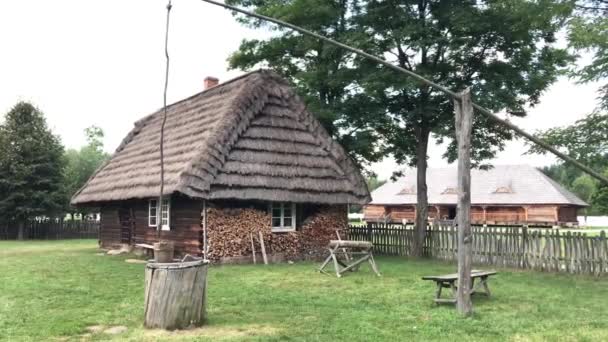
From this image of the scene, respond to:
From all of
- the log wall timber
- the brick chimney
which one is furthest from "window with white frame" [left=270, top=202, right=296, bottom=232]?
the log wall timber

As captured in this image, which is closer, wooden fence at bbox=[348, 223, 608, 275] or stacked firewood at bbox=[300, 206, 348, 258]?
wooden fence at bbox=[348, 223, 608, 275]

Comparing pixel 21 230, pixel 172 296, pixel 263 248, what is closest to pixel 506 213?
pixel 263 248

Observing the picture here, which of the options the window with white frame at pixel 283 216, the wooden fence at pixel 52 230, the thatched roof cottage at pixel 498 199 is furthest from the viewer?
the thatched roof cottage at pixel 498 199

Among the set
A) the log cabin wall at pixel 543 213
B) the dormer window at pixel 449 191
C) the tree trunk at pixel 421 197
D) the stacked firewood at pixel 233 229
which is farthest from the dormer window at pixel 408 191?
the stacked firewood at pixel 233 229

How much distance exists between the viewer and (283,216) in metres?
16.8

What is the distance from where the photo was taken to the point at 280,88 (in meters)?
17.7

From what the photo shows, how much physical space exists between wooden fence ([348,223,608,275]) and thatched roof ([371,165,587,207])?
87.1ft

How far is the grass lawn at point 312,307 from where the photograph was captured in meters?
6.79

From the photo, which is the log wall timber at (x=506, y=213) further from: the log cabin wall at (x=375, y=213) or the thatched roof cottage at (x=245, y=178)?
the thatched roof cottage at (x=245, y=178)

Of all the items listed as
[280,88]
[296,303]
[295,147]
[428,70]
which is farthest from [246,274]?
[428,70]

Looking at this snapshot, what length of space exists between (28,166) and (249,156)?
64.3 feet

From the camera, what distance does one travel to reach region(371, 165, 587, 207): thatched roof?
4625cm

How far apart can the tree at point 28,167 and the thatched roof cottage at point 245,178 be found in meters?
12.8

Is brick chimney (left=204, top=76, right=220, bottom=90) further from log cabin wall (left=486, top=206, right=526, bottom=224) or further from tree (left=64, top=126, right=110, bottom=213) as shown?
log cabin wall (left=486, top=206, right=526, bottom=224)
